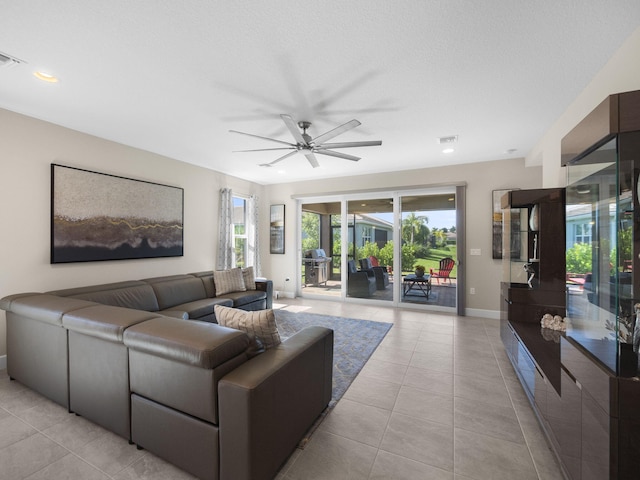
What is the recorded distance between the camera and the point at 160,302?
12.3 ft

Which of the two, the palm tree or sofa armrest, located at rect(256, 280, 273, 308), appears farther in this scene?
the palm tree

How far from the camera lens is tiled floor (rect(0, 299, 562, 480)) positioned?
5.40 feet

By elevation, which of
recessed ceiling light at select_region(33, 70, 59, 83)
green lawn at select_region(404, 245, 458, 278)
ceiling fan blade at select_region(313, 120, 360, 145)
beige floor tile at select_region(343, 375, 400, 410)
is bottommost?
beige floor tile at select_region(343, 375, 400, 410)

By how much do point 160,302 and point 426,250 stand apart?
181 inches

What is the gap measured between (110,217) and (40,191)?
0.72 meters

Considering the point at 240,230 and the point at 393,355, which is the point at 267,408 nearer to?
the point at 393,355

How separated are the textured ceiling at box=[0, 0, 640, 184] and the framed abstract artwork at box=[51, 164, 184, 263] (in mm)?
718

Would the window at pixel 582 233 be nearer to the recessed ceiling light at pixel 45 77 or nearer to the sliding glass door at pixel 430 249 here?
the sliding glass door at pixel 430 249

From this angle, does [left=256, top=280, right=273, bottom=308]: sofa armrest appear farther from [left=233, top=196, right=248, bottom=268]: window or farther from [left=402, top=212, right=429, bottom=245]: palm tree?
[left=402, top=212, right=429, bottom=245]: palm tree

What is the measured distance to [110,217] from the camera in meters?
3.70

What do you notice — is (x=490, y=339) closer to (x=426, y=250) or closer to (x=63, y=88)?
(x=426, y=250)

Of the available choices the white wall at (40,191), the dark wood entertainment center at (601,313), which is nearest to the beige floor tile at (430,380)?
the dark wood entertainment center at (601,313)

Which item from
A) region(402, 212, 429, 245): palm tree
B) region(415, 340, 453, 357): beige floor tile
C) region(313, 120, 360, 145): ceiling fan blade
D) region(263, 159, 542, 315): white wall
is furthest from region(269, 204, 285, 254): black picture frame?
region(415, 340, 453, 357): beige floor tile

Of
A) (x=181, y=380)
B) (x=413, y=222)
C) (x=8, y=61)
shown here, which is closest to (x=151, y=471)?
(x=181, y=380)
